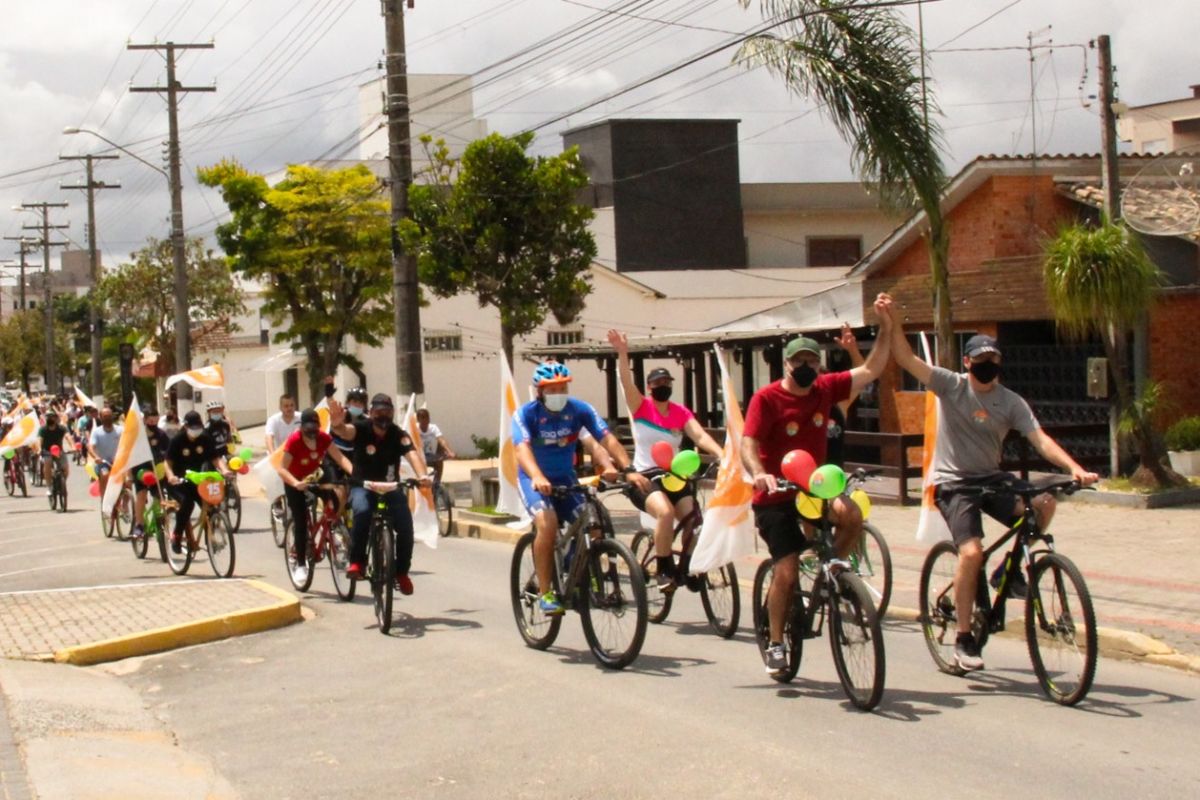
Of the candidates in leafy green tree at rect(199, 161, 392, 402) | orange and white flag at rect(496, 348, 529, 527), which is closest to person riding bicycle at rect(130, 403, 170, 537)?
orange and white flag at rect(496, 348, 529, 527)

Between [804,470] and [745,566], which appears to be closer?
[804,470]

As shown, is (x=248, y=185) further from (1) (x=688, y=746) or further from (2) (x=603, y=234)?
(1) (x=688, y=746)

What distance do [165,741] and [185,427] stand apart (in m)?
8.13

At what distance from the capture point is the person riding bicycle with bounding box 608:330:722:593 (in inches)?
401

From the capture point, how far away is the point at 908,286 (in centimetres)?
2545

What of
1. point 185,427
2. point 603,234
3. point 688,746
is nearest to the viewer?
point 688,746

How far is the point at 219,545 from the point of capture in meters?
15.4

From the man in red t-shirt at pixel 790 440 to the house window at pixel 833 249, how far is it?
45.1 m

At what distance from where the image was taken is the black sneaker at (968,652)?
8.25m

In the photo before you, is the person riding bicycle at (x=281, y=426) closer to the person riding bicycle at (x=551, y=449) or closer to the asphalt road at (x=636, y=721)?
the asphalt road at (x=636, y=721)

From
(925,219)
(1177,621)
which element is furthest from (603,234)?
(1177,621)

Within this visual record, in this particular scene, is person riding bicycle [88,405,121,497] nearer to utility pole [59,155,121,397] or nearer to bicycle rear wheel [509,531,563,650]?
bicycle rear wheel [509,531,563,650]

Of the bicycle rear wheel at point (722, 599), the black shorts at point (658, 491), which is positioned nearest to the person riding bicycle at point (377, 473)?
the black shorts at point (658, 491)

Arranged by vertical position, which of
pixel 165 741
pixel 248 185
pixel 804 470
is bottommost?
pixel 165 741
